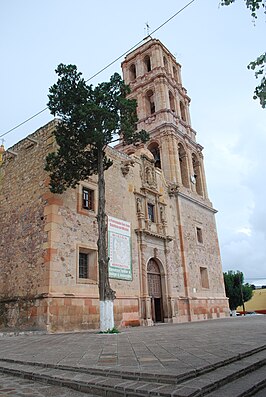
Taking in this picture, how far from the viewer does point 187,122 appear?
2561cm

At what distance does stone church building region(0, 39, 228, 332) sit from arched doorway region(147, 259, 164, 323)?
0.17ft

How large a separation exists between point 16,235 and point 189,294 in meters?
10.2

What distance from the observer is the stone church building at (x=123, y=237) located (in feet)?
36.2

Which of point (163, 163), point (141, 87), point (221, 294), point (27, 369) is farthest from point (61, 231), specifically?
point (141, 87)

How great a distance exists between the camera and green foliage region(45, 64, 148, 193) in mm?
10445

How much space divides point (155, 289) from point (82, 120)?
954 cm

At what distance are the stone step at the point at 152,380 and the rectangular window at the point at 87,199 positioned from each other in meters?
9.18

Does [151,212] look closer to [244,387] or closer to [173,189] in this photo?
[173,189]

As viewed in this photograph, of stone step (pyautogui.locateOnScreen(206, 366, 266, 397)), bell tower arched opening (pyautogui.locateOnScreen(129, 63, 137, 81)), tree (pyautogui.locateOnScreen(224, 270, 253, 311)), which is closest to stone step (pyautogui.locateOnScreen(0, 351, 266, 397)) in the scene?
stone step (pyautogui.locateOnScreen(206, 366, 266, 397))

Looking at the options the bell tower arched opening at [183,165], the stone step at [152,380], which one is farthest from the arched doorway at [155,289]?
the stone step at [152,380]

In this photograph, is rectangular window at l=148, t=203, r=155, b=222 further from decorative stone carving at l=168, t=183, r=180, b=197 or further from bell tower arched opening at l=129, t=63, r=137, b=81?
bell tower arched opening at l=129, t=63, r=137, b=81

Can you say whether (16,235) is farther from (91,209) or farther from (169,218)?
(169,218)

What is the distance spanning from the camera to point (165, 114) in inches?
869

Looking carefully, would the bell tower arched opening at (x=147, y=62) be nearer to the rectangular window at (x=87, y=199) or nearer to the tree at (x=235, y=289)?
the rectangular window at (x=87, y=199)
